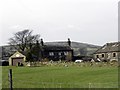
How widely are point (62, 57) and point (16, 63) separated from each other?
18.6 metres

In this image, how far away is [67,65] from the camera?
70.0 meters

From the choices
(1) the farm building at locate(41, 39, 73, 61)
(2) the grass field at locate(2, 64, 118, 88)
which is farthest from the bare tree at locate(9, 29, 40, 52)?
(2) the grass field at locate(2, 64, 118, 88)

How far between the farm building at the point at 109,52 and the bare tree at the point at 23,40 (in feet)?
65.1

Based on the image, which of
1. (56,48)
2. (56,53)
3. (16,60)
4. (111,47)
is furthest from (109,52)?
(16,60)

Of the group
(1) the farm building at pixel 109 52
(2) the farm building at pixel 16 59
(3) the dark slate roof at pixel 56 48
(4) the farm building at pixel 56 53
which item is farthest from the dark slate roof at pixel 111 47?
(2) the farm building at pixel 16 59

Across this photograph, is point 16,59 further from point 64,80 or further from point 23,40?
point 64,80

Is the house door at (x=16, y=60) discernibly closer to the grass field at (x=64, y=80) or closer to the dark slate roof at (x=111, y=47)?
the dark slate roof at (x=111, y=47)

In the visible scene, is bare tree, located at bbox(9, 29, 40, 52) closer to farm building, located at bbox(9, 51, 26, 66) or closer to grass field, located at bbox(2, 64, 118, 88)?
farm building, located at bbox(9, 51, 26, 66)

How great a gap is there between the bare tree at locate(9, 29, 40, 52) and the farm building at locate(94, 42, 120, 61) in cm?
1985

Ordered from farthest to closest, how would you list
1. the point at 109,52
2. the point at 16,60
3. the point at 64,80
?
1. the point at 109,52
2. the point at 16,60
3. the point at 64,80

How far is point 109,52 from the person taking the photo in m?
94.1

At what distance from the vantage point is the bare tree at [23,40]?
331 ft

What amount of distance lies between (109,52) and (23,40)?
26738 mm

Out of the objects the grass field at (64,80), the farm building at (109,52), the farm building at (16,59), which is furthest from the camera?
the farm building at (109,52)
